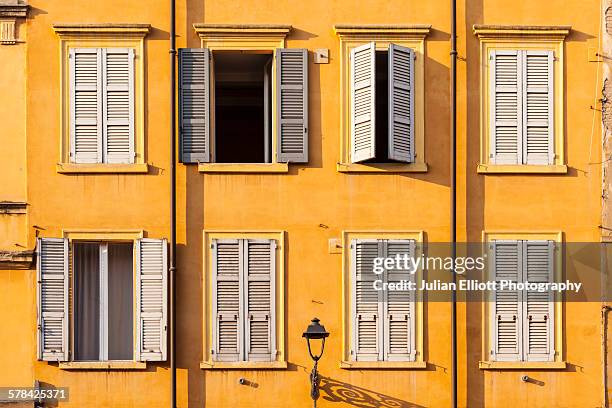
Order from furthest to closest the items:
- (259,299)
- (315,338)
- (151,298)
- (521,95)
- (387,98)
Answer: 1. (521,95)
2. (387,98)
3. (259,299)
4. (151,298)
5. (315,338)

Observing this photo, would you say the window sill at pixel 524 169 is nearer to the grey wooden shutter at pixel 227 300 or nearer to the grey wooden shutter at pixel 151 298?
the grey wooden shutter at pixel 227 300

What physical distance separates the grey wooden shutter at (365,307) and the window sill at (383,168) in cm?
115

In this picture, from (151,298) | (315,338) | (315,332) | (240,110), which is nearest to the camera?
(315,332)

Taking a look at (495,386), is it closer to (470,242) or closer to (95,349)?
(470,242)

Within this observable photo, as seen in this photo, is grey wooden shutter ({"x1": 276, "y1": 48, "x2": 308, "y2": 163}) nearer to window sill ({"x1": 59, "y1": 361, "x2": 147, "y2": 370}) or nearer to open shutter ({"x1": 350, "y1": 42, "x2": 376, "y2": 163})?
open shutter ({"x1": 350, "y1": 42, "x2": 376, "y2": 163})

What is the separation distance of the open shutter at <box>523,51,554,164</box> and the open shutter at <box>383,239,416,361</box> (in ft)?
8.32

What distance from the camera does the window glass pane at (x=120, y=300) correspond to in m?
20.8

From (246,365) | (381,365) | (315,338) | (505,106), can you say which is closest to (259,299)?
(246,365)

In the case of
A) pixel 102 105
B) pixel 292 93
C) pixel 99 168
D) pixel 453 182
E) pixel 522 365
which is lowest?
pixel 522 365

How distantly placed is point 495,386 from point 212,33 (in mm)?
7374

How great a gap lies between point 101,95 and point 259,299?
4199 millimetres

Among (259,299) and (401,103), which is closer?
(259,299)

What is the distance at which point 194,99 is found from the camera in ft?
67.9

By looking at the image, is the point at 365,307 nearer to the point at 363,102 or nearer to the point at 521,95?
the point at 363,102
